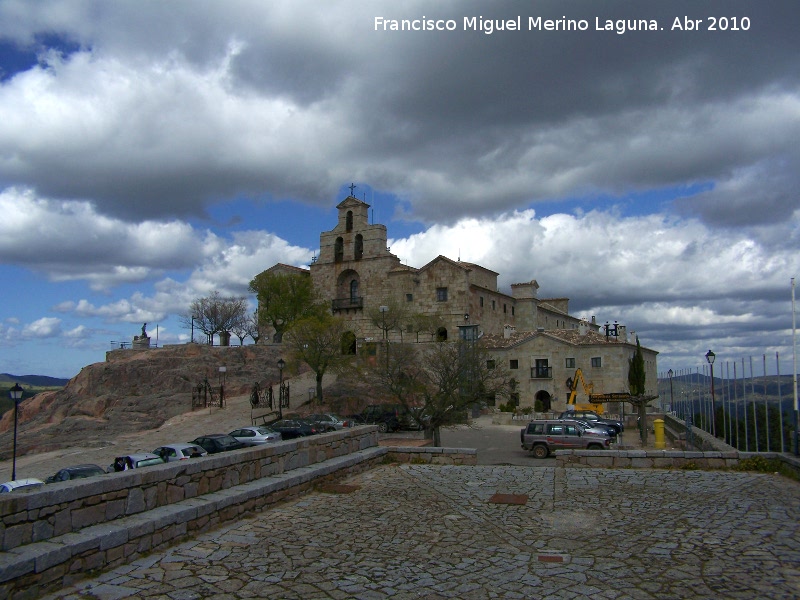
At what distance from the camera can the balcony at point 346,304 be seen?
58562 millimetres

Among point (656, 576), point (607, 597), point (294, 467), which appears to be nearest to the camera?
point (607, 597)

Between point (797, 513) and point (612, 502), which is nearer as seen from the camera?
point (797, 513)

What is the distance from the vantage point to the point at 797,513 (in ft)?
30.2

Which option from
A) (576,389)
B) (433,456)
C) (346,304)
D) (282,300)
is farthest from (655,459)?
(346,304)

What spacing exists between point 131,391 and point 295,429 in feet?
71.9

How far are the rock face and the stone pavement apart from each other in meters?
30.4

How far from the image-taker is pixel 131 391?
4472 centimetres

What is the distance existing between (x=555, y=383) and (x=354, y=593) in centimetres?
4315

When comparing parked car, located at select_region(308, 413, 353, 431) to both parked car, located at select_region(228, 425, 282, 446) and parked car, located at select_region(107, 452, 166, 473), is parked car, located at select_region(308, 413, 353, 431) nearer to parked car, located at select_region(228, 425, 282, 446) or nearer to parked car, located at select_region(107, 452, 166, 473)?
parked car, located at select_region(228, 425, 282, 446)

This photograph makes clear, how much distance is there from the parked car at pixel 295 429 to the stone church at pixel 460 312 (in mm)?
16329

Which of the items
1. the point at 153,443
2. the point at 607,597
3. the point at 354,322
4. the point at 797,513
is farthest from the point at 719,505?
the point at 354,322

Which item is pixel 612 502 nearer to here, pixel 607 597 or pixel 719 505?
pixel 719 505

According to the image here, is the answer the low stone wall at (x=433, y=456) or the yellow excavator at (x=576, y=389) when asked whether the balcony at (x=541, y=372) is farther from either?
the low stone wall at (x=433, y=456)

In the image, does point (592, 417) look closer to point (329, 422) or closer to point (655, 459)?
point (329, 422)
